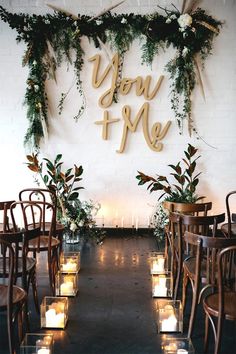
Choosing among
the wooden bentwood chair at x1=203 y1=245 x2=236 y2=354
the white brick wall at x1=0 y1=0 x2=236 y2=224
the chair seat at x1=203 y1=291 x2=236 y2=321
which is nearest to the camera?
the wooden bentwood chair at x1=203 y1=245 x2=236 y2=354

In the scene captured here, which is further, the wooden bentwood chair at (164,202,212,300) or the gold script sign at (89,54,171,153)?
the gold script sign at (89,54,171,153)

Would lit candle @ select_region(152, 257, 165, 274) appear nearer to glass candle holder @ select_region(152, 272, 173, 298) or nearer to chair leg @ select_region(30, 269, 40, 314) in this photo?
glass candle holder @ select_region(152, 272, 173, 298)

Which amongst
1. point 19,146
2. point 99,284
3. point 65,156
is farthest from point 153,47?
point 99,284

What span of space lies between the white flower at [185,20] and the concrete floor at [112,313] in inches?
117

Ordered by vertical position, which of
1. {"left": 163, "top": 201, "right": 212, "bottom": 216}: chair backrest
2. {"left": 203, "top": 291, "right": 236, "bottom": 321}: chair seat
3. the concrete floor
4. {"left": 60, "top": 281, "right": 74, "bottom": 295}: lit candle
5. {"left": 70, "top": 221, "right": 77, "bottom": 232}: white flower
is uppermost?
{"left": 163, "top": 201, "right": 212, "bottom": 216}: chair backrest

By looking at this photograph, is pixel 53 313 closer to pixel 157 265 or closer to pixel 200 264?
pixel 200 264

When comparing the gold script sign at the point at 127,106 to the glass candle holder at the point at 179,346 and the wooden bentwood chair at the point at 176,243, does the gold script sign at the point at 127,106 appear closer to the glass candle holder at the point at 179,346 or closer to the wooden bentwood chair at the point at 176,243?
→ the wooden bentwood chair at the point at 176,243

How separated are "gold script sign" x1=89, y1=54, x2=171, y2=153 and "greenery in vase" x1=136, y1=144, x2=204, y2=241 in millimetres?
421

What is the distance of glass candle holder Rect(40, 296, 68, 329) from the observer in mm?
2816

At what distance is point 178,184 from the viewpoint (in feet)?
17.8

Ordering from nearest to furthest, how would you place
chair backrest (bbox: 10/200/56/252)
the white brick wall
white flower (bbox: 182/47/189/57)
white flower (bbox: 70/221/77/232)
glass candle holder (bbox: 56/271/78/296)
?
chair backrest (bbox: 10/200/56/252)
glass candle holder (bbox: 56/271/78/296)
white flower (bbox: 70/221/77/232)
white flower (bbox: 182/47/189/57)
the white brick wall

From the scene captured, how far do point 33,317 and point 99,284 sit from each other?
842mm

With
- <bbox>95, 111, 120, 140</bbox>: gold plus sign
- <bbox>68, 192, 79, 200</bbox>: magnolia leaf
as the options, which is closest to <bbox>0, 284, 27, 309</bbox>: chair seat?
<bbox>68, 192, 79, 200</bbox>: magnolia leaf

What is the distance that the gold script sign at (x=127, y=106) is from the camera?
524 centimetres
